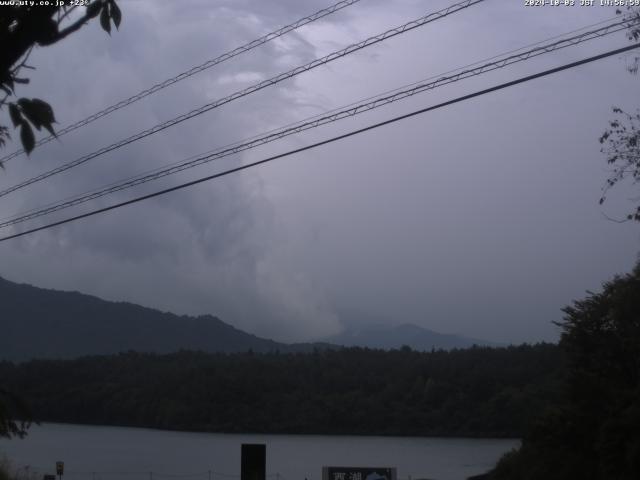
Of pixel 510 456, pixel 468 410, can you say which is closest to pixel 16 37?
pixel 510 456

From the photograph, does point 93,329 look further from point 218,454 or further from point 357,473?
point 357,473

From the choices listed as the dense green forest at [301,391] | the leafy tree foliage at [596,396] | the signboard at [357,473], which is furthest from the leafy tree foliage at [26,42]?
the dense green forest at [301,391]

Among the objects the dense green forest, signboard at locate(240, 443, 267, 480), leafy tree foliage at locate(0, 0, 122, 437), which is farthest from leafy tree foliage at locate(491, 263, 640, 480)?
the dense green forest

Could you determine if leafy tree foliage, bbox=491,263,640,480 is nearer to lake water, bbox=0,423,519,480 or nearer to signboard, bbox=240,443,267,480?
signboard, bbox=240,443,267,480

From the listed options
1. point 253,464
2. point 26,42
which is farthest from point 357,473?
point 26,42

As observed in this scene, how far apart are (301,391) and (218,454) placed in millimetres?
15703

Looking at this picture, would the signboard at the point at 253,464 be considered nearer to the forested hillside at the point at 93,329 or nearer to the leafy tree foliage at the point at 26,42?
the leafy tree foliage at the point at 26,42

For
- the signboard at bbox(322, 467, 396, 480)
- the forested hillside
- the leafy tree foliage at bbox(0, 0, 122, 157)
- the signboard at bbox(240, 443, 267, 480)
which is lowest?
the signboard at bbox(322, 467, 396, 480)

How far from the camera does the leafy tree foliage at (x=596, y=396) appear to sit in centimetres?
2239

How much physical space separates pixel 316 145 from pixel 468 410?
45.6 m

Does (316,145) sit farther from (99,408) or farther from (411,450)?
(99,408)

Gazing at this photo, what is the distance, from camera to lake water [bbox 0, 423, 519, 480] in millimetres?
44062

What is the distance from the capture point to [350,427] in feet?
209

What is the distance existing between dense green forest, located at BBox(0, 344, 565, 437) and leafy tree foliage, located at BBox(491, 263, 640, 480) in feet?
80.7
